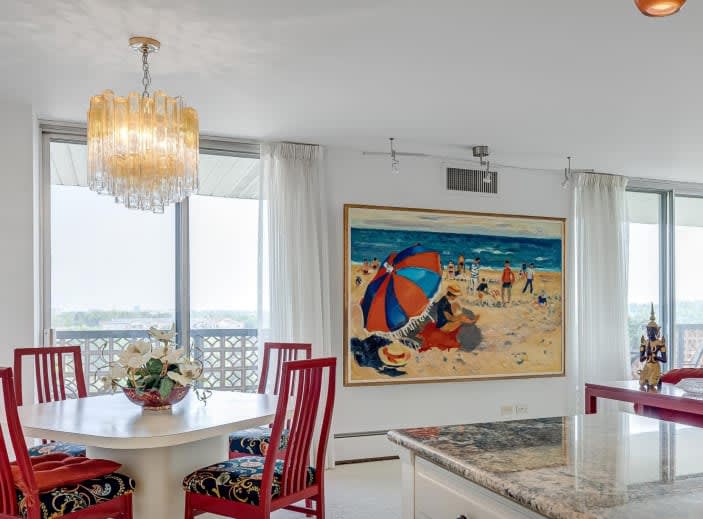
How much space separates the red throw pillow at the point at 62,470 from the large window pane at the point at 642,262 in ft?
16.7

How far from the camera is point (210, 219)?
4.89 m

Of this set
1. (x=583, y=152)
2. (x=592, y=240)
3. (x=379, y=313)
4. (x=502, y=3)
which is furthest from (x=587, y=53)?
(x=592, y=240)

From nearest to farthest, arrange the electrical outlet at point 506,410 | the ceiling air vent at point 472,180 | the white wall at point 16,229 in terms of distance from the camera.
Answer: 1. the white wall at point 16,229
2. the ceiling air vent at point 472,180
3. the electrical outlet at point 506,410

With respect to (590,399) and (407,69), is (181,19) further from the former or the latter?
(590,399)

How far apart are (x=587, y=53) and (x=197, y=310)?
3.20 metres

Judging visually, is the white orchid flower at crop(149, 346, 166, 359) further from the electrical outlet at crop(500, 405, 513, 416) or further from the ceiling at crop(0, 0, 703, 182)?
the electrical outlet at crop(500, 405, 513, 416)

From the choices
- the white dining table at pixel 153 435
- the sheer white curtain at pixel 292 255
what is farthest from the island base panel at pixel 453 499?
the sheer white curtain at pixel 292 255

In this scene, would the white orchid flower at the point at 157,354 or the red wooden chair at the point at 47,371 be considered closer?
the white orchid flower at the point at 157,354

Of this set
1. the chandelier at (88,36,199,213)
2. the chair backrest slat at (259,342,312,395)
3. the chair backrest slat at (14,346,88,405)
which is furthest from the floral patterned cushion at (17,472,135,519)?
the chair backrest slat at (259,342,312,395)

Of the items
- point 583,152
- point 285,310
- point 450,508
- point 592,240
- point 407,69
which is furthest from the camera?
point 592,240

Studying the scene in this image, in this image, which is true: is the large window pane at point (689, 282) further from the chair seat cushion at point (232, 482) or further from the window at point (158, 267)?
the chair seat cushion at point (232, 482)

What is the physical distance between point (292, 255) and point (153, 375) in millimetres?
1951

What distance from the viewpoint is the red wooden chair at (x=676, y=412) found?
3219 mm

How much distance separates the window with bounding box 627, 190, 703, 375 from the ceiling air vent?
1646 millimetres
